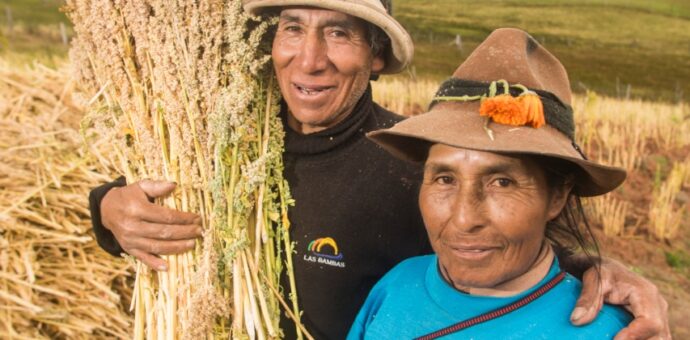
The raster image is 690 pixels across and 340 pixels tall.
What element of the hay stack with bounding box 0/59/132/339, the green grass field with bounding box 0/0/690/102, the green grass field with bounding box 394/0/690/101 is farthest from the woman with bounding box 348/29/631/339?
the green grass field with bounding box 394/0/690/101

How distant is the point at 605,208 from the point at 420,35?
1168 inches

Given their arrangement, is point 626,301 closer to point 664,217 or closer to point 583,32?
point 664,217

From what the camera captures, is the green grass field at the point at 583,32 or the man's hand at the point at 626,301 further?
the green grass field at the point at 583,32

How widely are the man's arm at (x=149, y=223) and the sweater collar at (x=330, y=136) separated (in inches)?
16.0

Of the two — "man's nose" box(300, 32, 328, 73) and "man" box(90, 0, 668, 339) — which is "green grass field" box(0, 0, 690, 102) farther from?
"man's nose" box(300, 32, 328, 73)

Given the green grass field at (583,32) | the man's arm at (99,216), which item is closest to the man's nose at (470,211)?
the man's arm at (99,216)

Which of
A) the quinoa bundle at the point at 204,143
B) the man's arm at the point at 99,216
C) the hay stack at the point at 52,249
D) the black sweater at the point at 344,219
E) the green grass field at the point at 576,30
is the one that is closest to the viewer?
the quinoa bundle at the point at 204,143

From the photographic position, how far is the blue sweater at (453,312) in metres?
1.49

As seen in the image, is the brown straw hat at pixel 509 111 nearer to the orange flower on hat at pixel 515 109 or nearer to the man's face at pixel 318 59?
the orange flower on hat at pixel 515 109

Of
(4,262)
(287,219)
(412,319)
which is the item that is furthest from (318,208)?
(4,262)

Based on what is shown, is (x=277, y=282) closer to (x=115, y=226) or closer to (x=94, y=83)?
(x=115, y=226)

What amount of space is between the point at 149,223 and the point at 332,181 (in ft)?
1.80

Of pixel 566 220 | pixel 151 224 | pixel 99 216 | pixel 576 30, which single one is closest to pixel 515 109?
pixel 566 220

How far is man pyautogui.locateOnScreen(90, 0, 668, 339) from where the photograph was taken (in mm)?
1939
